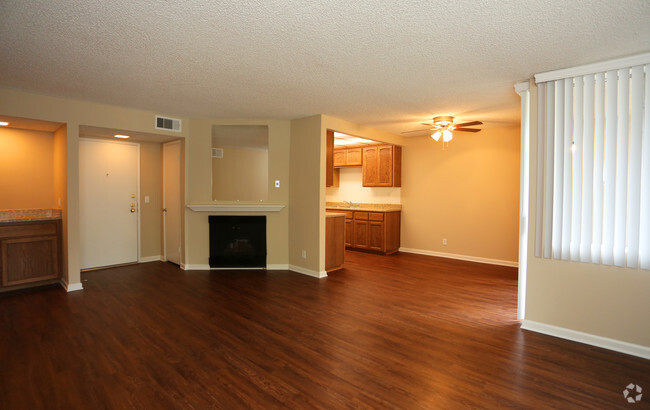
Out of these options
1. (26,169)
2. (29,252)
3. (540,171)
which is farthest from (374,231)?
(26,169)

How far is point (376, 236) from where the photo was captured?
7.10 m

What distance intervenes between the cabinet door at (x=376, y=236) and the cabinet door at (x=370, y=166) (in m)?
0.97

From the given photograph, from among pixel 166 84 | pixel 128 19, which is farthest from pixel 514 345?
pixel 166 84

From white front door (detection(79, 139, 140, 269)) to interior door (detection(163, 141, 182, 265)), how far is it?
0.46 m

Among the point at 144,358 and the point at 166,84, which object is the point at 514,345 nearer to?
the point at 144,358

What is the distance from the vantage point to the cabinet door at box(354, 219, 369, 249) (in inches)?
286

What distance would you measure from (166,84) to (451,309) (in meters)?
4.01

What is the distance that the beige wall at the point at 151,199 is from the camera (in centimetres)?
600

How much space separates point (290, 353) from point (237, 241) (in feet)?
10.5

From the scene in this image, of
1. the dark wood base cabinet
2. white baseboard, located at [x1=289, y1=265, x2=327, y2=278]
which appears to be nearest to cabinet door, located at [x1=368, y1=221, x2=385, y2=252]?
white baseboard, located at [x1=289, y1=265, x2=327, y2=278]

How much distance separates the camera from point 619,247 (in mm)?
2885

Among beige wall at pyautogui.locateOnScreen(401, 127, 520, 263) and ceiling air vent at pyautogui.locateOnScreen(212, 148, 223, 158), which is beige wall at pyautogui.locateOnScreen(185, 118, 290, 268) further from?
beige wall at pyautogui.locateOnScreen(401, 127, 520, 263)

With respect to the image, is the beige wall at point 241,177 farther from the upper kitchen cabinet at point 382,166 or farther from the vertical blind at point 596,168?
the vertical blind at point 596,168

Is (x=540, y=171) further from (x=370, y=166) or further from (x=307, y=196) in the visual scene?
(x=370, y=166)
